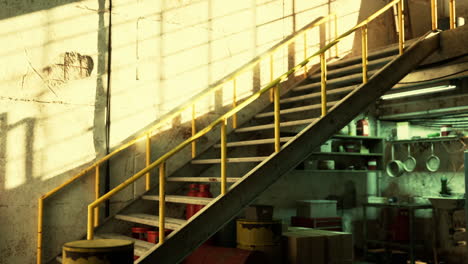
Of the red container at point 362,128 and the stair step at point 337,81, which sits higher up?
the stair step at point 337,81

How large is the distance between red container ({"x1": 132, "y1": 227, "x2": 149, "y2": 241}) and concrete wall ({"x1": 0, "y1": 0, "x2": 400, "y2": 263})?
54 centimetres

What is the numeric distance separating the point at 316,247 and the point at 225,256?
132 cm

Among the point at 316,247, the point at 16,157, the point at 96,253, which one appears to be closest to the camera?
the point at 96,253

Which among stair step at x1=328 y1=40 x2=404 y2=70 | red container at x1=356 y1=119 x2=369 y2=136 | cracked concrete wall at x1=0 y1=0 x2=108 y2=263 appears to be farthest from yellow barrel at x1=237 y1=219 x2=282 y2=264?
red container at x1=356 y1=119 x2=369 y2=136

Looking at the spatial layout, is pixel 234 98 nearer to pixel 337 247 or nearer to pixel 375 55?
pixel 375 55

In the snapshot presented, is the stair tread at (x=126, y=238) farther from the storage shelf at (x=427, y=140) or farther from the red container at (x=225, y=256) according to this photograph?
the storage shelf at (x=427, y=140)

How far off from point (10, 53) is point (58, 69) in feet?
1.67

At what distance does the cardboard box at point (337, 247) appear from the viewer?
5957 mm

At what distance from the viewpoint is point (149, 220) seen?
5.12 m

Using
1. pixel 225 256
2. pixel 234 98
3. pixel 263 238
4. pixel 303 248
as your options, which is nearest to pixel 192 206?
pixel 225 256

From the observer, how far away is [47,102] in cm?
530

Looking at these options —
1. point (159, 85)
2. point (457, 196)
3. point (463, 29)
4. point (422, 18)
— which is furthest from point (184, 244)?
point (422, 18)

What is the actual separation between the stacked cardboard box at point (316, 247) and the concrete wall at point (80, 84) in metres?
1.91

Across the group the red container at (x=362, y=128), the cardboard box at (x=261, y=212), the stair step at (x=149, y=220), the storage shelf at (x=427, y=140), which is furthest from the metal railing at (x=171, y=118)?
the storage shelf at (x=427, y=140)
